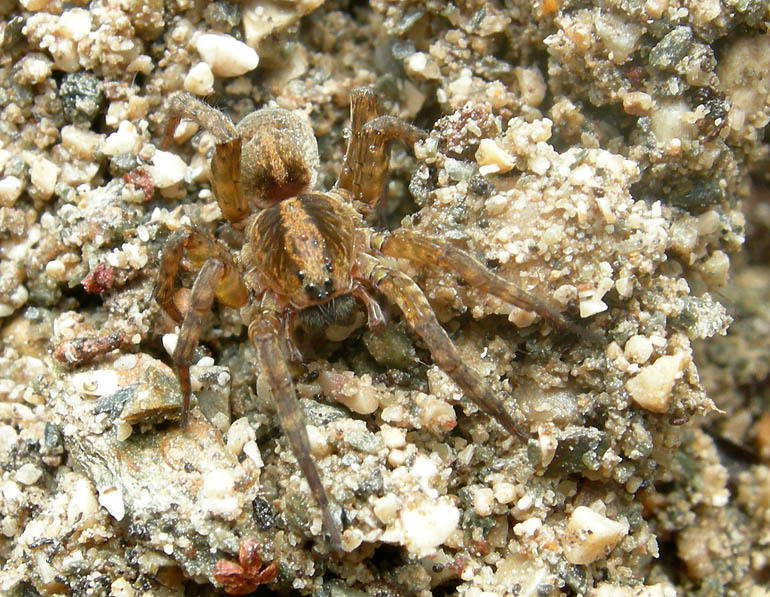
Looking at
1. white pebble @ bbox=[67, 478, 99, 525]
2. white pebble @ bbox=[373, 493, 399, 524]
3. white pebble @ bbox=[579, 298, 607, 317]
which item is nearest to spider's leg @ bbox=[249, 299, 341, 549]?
white pebble @ bbox=[373, 493, 399, 524]

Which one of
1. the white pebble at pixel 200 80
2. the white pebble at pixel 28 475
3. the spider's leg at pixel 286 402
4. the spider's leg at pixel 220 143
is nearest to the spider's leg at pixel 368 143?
the spider's leg at pixel 220 143

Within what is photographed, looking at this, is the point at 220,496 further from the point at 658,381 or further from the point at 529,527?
the point at 658,381

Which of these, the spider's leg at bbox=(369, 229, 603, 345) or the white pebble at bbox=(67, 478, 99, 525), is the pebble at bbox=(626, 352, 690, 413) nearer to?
the spider's leg at bbox=(369, 229, 603, 345)

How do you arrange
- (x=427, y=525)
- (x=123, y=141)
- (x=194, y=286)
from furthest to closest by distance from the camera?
1. (x=123, y=141)
2. (x=194, y=286)
3. (x=427, y=525)

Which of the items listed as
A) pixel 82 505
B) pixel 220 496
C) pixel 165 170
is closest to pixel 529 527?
pixel 220 496

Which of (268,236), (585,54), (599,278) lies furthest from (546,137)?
(268,236)
